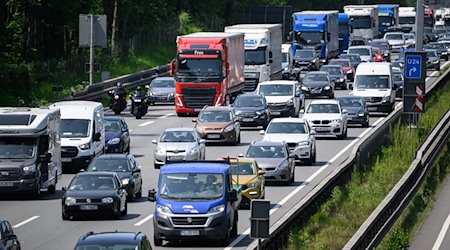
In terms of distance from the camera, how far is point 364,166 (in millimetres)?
49594

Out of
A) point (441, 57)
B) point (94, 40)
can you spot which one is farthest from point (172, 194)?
point (441, 57)

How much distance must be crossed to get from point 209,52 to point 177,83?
1979 millimetres

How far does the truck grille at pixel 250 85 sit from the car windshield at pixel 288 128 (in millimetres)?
25068

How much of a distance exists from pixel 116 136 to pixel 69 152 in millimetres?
3946

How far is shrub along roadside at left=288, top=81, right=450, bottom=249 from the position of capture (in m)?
33.8

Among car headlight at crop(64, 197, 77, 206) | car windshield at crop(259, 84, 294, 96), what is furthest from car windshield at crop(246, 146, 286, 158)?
car windshield at crop(259, 84, 294, 96)

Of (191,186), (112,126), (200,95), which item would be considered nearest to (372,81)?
(200,95)

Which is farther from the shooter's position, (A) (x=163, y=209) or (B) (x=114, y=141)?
(B) (x=114, y=141)

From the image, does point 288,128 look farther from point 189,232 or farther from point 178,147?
point 189,232

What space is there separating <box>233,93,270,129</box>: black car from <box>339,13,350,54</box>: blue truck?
47.6 metres

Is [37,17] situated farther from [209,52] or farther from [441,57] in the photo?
[441,57]

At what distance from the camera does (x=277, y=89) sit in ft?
213

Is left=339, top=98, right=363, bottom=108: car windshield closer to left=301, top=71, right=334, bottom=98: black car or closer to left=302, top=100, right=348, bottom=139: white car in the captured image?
left=302, top=100, right=348, bottom=139: white car

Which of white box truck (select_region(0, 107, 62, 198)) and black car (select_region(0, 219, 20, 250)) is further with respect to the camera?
white box truck (select_region(0, 107, 62, 198))
